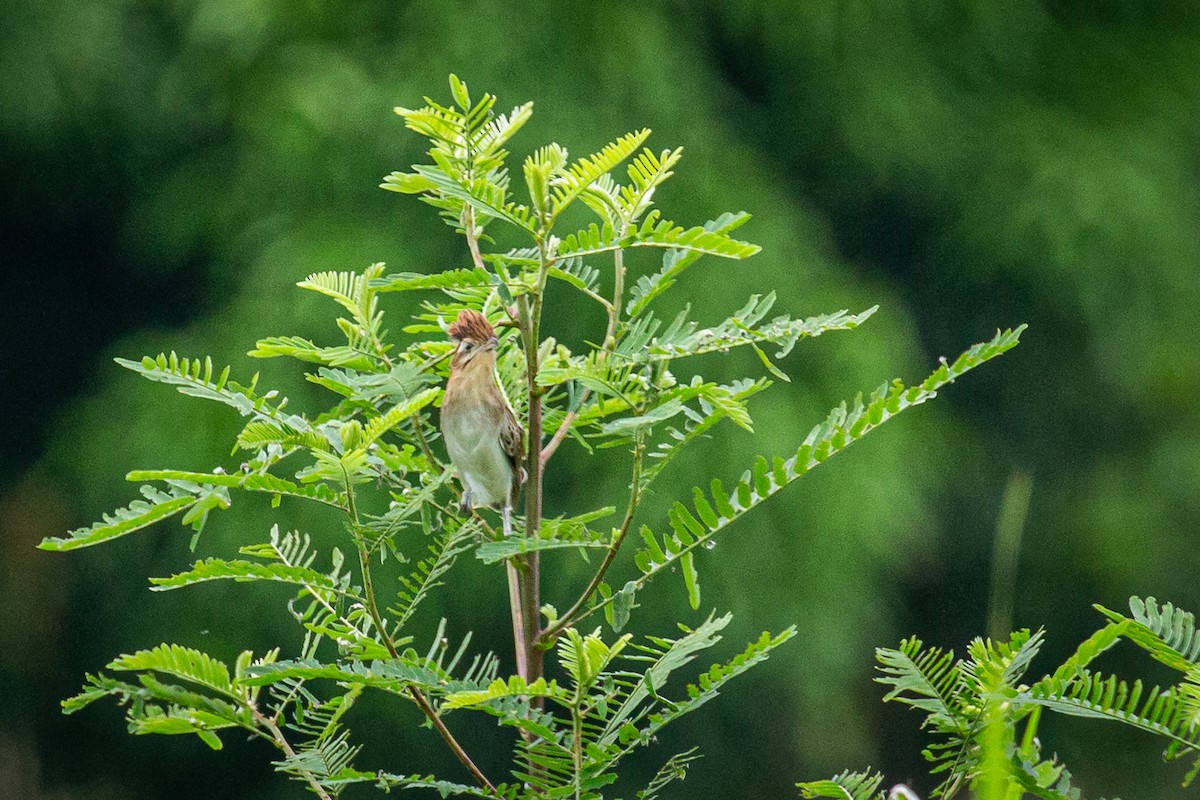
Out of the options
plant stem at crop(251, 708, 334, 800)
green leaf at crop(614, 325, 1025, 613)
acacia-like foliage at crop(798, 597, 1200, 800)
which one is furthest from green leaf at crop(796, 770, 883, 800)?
plant stem at crop(251, 708, 334, 800)

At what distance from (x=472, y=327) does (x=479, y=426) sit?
0.16m

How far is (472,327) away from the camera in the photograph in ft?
2.59

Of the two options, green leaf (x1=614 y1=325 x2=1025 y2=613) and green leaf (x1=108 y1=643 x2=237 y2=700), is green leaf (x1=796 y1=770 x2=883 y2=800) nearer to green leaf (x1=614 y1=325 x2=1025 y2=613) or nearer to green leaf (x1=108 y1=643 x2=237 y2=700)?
green leaf (x1=614 y1=325 x2=1025 y2=613)

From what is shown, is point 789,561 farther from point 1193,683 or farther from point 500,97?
point 1193,683

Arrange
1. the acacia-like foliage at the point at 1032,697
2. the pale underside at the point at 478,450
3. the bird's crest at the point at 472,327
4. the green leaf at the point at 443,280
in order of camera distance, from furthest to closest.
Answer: the pale underside at the point at 478,450
the bird's crest at the point at 472,327
the green leaf at the point at 443,280
the acacia-like foliage at the point at 1032,697

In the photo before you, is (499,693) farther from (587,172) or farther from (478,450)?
(478,450)

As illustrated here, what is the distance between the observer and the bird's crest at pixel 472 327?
0.78 meters

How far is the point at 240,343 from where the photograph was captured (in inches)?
106

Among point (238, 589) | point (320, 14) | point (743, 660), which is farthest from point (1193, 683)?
point (320, 14)

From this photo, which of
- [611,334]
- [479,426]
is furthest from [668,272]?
[479,426]

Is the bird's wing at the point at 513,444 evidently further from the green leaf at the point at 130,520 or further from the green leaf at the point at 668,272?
the green leaf at the point at 130,520

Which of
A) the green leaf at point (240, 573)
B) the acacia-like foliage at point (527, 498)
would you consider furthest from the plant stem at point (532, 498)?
the green leaf at point (240, 573)

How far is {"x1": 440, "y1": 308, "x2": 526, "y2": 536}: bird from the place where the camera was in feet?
2.60

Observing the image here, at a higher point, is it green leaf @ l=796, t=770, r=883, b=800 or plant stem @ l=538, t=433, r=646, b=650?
plant stem @ l=538, t=433, r=646, b=650
